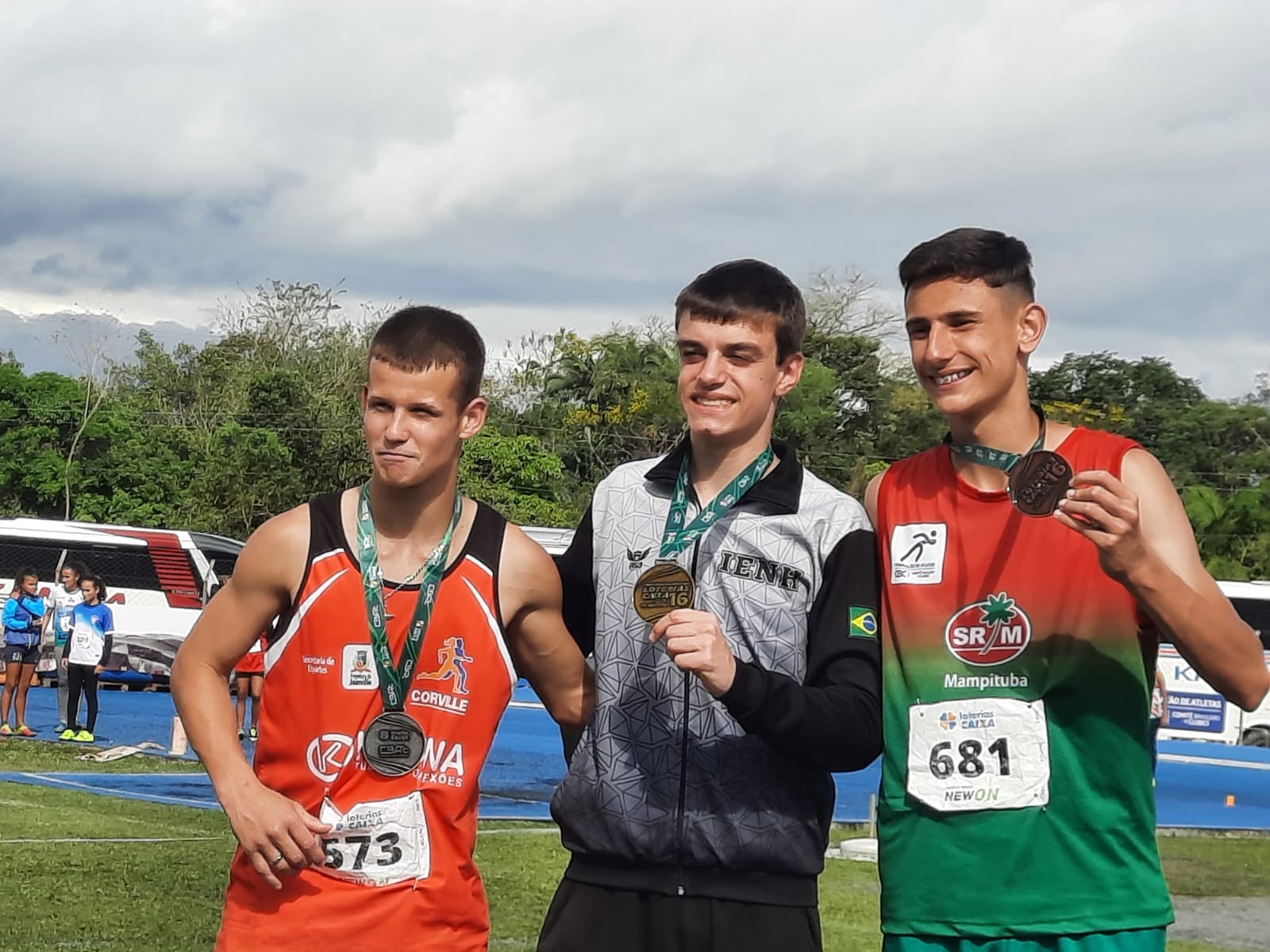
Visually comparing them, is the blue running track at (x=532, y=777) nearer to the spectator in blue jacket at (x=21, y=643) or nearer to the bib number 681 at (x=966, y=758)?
the spectator in blue jacket at (x=21, y=643)

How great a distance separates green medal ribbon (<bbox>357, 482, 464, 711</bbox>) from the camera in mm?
3258

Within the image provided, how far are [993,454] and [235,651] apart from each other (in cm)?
176

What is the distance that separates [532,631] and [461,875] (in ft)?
1.85

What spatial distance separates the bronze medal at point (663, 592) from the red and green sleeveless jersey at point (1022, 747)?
59cm

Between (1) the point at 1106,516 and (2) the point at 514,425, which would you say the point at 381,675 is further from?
(2) the point at 514,425

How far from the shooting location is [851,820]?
47.0ft

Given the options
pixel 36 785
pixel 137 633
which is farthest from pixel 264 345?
pixel 36 785

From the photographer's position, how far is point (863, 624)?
3238 millimetres

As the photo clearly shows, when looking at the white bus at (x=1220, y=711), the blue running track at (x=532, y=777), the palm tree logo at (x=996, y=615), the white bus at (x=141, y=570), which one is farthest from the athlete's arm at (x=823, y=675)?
the white bus at (x=1220, y=711)

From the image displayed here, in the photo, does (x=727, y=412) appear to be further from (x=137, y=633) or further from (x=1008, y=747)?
(x=137, y=633)

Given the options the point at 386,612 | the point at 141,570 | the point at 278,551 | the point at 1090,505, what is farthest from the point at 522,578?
the point at 141,570

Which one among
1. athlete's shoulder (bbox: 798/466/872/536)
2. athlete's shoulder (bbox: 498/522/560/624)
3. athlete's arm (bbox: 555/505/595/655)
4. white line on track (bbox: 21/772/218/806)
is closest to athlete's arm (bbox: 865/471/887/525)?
athlete's shoulder (bbox: 798/466/872/536)

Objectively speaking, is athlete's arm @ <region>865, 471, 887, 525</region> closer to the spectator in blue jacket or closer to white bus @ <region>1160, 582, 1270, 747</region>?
the spectator in blue jacket

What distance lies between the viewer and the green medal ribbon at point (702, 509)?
10.8ft
